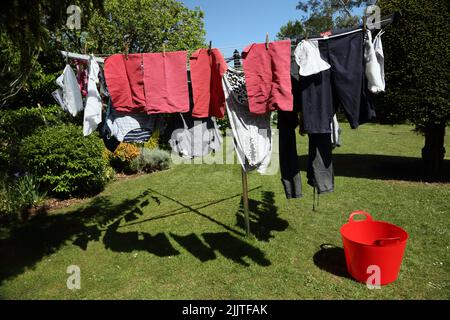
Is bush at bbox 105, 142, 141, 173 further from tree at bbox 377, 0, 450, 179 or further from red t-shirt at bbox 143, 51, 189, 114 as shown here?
tree at bbox 377, 0, 450, 179

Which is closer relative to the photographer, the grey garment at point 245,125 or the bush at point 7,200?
the grey garment at point 245,125

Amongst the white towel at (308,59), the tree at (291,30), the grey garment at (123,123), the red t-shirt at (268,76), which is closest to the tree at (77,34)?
the grey garment at (123,123)

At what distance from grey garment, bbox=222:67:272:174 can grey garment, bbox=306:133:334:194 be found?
1.81 ft

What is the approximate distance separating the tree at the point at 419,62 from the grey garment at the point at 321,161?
3.96 m

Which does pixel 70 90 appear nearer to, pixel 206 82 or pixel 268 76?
pixel 206 82

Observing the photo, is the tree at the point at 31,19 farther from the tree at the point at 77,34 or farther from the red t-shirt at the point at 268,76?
the red t-shirt at the point at 268,76

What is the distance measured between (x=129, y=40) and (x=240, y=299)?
13.5 m

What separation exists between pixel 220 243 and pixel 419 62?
17.9 feet

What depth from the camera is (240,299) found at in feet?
12.3

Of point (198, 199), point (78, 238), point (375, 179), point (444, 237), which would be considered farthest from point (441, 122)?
point (78, 238)

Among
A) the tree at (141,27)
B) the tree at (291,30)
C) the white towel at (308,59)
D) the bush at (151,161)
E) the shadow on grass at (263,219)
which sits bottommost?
the shadow on grass at (263,219)

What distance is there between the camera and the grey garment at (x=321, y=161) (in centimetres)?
389

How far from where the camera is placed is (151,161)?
32.4 feet

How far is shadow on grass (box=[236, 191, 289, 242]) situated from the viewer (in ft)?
17.4
